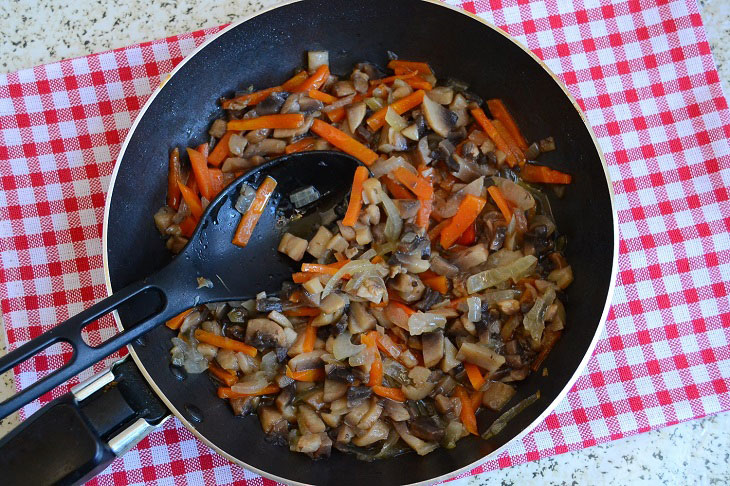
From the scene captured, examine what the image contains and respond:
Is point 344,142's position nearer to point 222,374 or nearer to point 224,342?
point 224,342

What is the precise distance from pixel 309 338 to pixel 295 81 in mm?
1003

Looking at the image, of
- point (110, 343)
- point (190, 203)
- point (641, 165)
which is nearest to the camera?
point (110, 343)

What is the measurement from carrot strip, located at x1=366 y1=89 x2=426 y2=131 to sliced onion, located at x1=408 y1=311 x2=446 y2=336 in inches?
29.0

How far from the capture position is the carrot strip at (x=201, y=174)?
7.92 feet

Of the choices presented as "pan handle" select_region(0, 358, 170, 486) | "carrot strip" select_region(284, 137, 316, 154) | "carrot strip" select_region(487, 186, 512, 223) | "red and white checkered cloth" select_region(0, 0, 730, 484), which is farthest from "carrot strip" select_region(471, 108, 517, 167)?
"pan handle" select_region(0, 358, 170, 486)

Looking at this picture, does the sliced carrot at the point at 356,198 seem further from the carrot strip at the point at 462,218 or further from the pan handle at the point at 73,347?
the pan handle at the point at 73,347

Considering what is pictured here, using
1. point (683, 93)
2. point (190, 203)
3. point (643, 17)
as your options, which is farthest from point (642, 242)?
point (190, 203)

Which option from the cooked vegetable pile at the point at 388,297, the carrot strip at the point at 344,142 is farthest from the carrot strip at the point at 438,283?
the carrot strip at the point at 344,142

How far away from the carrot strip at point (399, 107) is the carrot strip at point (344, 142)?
101 mm

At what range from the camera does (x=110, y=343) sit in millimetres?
1804

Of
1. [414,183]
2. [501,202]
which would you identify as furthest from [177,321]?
[501,202]

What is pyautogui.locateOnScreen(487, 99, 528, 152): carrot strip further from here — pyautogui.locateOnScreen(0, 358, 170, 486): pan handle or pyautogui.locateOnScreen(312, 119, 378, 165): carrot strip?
pyautogui.locateOnScreen(0, 358, 170, 486): pan handle

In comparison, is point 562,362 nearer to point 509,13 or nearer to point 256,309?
point 256,309

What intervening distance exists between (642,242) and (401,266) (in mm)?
987
